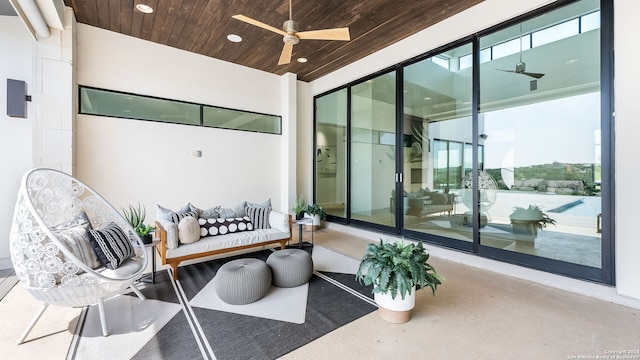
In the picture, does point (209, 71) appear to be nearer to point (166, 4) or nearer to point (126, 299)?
point (166, 4)

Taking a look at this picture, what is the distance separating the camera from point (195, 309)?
94.2 inches

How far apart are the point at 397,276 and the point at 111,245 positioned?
2.54 meters

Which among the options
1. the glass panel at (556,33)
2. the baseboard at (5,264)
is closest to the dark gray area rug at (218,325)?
the baseboard at (5,264)

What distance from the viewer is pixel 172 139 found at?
4.59m

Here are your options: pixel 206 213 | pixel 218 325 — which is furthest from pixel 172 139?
pixel 218 325

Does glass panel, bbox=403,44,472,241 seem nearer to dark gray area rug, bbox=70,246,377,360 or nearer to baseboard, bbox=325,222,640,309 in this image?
baseboard, bbox=325,222,640,309

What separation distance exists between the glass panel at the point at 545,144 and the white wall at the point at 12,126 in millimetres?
6006

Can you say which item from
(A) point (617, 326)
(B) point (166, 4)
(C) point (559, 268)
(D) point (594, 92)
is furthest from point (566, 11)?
(B) point (166, 4)

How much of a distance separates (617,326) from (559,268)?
2.36 feet

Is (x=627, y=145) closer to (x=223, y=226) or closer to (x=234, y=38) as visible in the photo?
(x=223, y=226)

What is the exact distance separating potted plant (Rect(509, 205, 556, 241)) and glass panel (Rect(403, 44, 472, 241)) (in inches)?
22.2

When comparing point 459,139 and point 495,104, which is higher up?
point 495,104

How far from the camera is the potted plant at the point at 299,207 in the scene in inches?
196

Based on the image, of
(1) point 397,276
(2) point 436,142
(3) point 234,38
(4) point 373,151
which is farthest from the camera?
(4) point 373,151
